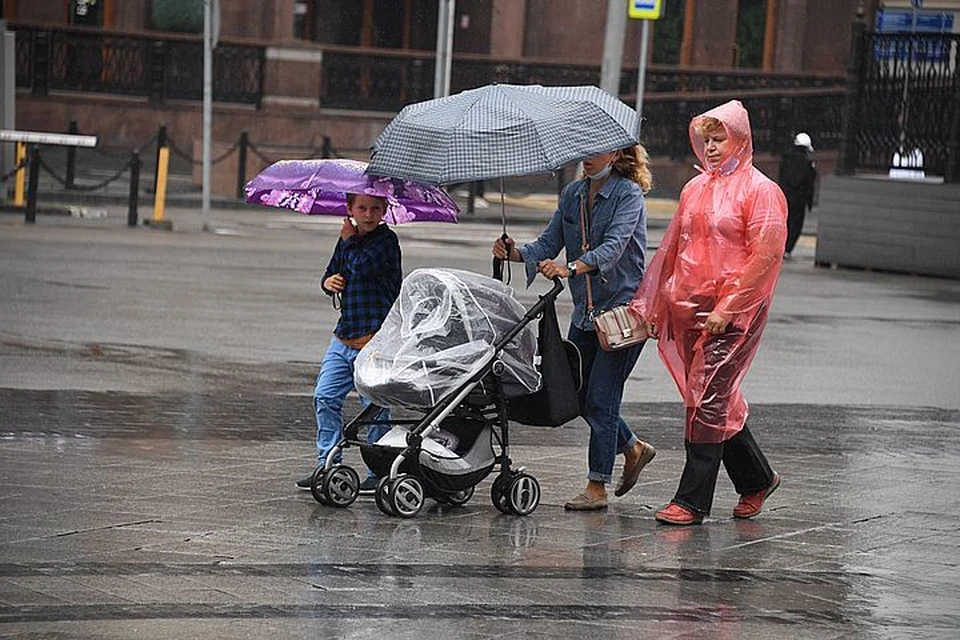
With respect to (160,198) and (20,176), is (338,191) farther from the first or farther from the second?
(20,176)

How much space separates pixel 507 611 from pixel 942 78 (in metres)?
18.8

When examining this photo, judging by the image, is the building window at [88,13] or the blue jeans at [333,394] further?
the building window at [88,13]

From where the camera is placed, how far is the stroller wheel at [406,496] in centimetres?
813

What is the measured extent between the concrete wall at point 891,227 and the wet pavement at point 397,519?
839 cm

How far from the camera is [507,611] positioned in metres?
6.65

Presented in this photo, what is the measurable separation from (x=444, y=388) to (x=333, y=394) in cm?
64

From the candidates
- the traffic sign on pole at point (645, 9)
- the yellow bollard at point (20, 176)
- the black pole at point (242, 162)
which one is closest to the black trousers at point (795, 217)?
the traffic sign on pole at point (645, 9)

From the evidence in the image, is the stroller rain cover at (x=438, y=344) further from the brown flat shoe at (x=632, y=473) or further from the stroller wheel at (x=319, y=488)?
the brown flat shoe at (x=632, y=473)

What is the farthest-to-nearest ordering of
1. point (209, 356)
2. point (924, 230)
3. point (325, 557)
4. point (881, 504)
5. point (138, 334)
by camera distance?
1. point (924, 230)
2. point (138, 334)
3. point (209, 356)
4. point (881, 504)
5. point (325, 557)

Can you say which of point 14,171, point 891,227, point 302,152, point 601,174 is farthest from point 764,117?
point 601,174

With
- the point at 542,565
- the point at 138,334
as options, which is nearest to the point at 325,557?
the point at 542,565

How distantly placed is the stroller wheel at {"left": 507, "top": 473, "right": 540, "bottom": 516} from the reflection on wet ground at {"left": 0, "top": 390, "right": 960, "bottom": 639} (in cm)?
9

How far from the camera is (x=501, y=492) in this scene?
834cm

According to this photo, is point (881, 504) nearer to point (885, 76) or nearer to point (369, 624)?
point (369, 624)
